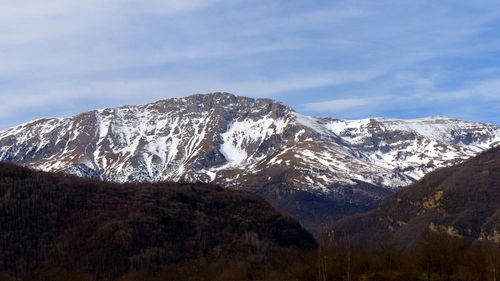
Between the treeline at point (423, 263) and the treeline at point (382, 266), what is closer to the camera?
the treeline at point (423, 263)

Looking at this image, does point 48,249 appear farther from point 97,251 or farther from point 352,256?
point 352,256

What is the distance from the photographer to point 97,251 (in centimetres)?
19675

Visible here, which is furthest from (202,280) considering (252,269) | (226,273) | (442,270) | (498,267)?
(498,267)

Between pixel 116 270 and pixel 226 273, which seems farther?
pixel 116 270

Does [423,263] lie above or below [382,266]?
above

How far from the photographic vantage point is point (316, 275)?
13062 centimetres

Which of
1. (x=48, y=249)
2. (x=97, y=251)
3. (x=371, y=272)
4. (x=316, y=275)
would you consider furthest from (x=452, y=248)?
(x=48, y=249)

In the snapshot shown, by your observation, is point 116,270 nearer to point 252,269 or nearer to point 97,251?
point 97,251

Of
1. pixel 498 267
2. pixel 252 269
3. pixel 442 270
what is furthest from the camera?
pixel 252 269

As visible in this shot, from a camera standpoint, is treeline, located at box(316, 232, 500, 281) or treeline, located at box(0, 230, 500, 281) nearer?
treeline, located at box(316, 232, 500, 281)

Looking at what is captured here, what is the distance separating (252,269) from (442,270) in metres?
47.0

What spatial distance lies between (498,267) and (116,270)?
337 feet

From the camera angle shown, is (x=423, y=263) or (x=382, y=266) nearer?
(x=423, y=263)

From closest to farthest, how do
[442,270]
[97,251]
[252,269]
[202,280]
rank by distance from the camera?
[442,270] → [202,280] → [252,269] → [97,251]
